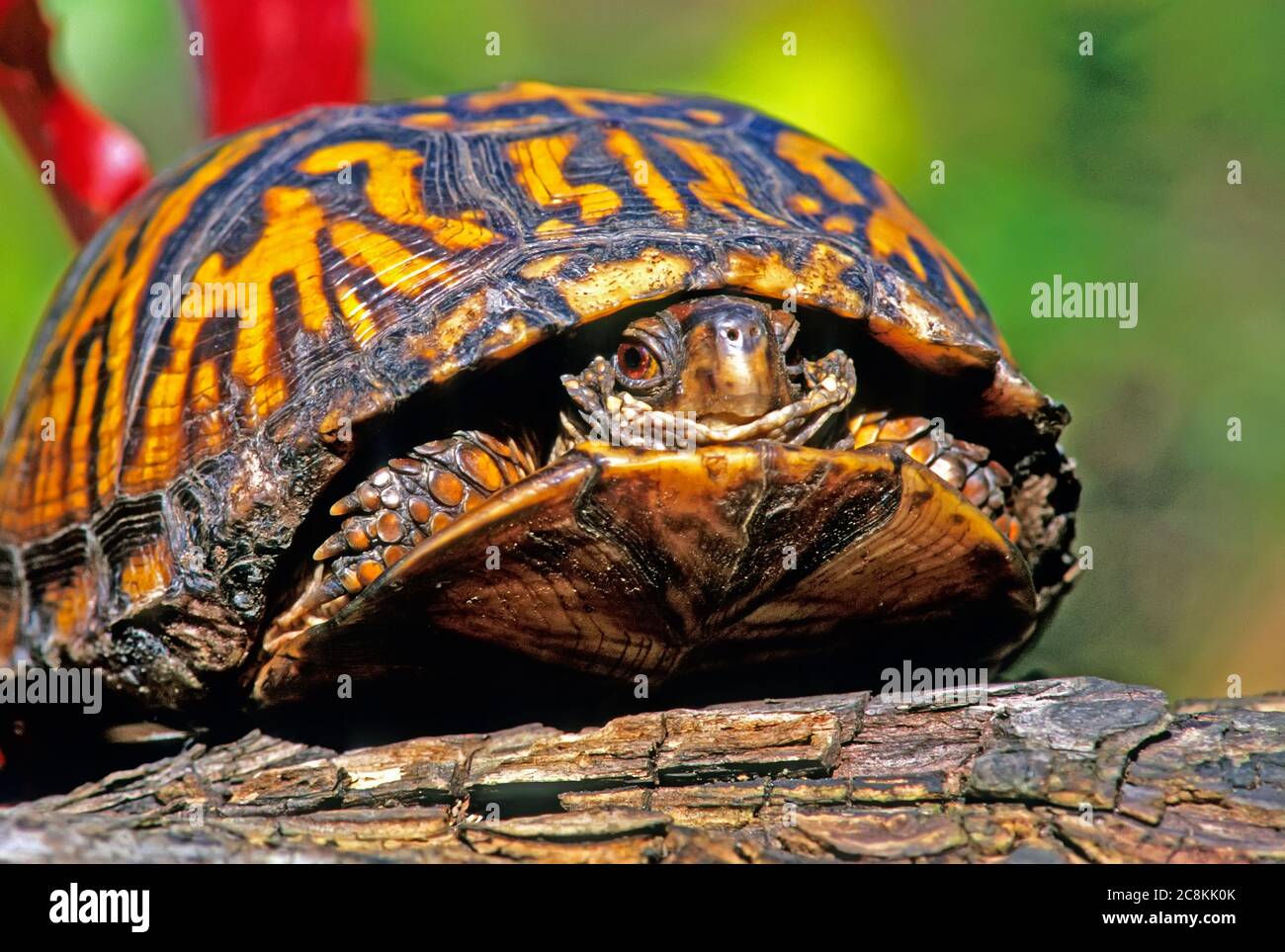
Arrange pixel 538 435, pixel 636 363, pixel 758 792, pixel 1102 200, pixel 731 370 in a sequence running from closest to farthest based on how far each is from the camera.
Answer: pixel 758 792 → pixel 731 370 → pixel 636 363 → pixel 538 435 → pixel 1102 200

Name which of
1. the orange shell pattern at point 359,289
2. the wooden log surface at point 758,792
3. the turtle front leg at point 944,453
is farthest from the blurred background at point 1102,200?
the wooden log surface at point 758,792

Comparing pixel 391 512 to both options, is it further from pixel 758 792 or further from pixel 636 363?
pixel 758 792

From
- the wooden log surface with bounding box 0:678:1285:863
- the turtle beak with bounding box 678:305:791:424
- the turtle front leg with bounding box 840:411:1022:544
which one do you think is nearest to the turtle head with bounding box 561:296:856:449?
the turtle beak with bounding box 678:305:791:424

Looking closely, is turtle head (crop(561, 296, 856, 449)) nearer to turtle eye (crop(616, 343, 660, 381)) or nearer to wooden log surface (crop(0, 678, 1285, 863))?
turtle eye (crop(616, 343, 660, 381))

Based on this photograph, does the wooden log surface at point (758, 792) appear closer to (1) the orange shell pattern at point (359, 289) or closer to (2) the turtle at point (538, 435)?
(2) the turtle at point (538, 435)

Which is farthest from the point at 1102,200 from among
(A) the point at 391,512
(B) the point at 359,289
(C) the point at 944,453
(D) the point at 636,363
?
(A) the point at 391,512
